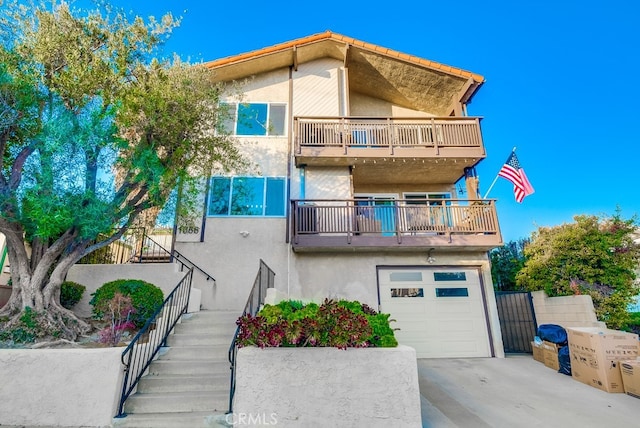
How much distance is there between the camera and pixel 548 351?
24.7 feet

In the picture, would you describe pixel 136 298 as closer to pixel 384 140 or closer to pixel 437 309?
pixel 437 309

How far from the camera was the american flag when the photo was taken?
9.23m

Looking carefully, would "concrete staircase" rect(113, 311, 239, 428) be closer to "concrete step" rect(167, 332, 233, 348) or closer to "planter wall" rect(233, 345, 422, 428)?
"concrete step" rect(167, 332, 233, 348)

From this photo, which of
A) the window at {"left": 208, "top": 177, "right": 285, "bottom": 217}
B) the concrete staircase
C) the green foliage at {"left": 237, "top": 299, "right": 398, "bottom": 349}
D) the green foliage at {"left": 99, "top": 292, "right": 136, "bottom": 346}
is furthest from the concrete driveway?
the window at {"left": 208, "top": 177, "right": 285, "bottom": 217}

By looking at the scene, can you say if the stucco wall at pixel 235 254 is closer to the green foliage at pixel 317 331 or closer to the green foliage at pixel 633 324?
the green foliage at pixel 317 331

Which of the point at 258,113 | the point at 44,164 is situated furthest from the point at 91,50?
the point at 258,113

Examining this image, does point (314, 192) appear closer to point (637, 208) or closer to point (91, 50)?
point (91, 50)

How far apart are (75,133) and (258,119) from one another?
6.07m

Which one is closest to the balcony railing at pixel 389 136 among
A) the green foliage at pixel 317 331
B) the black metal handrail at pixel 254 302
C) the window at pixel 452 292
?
the window at pixel 452 292

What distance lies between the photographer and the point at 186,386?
15.7 feet

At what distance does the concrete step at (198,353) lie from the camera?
17.9ft

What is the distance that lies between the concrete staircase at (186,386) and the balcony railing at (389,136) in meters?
5.93

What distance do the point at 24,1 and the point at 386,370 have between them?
944 centimetres

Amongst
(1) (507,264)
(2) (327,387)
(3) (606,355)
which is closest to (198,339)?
(2) (327,387)
